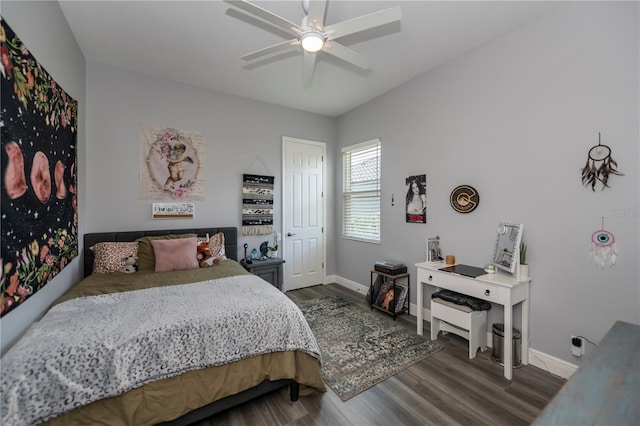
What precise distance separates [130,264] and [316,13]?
285 cm

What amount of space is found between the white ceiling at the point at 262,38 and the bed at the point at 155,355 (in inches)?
87.9

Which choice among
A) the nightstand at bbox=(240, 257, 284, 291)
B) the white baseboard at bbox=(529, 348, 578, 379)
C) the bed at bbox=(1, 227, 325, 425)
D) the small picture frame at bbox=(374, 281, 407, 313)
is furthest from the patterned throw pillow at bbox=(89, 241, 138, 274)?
the white baseboard at bbox=(529, 348, 578, 379)

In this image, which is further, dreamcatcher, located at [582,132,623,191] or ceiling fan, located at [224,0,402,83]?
dreamcatcher, located at [582,132,623,191]

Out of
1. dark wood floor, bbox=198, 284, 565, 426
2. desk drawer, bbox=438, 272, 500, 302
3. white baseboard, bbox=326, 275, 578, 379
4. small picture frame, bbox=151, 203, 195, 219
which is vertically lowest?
dark wood floor, bbox=198, 284, 565, 426

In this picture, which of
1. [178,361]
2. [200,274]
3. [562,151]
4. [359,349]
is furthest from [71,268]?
[562,151]

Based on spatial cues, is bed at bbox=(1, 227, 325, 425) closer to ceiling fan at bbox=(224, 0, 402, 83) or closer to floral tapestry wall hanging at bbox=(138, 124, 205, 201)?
floral tapestry wall hanging at bbox=(138, 124, 205, 201)

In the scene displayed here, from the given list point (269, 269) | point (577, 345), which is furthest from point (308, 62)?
point (577, 345)

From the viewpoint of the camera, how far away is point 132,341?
1.40 meters

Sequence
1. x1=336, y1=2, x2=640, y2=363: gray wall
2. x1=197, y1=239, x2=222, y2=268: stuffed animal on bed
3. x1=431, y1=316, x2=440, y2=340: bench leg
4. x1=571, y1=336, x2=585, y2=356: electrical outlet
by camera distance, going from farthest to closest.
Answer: x1=197, y1=239, x2=222, y2=268: stuffed animal on bed
x1=431, y1=316, x2=440, y2=340: bench leg
x1=571, y1=336, x2=585, y2=356: electrical outlet
x1=336, y1=2, x2=640, y2=363: gray wall

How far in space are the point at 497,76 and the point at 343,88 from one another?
68.2 inches

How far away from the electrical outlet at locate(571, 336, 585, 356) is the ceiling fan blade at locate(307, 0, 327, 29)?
2.98 metres

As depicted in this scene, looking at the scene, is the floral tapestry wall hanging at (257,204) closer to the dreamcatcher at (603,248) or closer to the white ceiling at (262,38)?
the white ceiling at (262,38)

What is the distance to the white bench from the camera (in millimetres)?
2375

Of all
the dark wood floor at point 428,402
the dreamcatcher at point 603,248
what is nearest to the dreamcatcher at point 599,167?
the dreamcatcher at point 603,248
